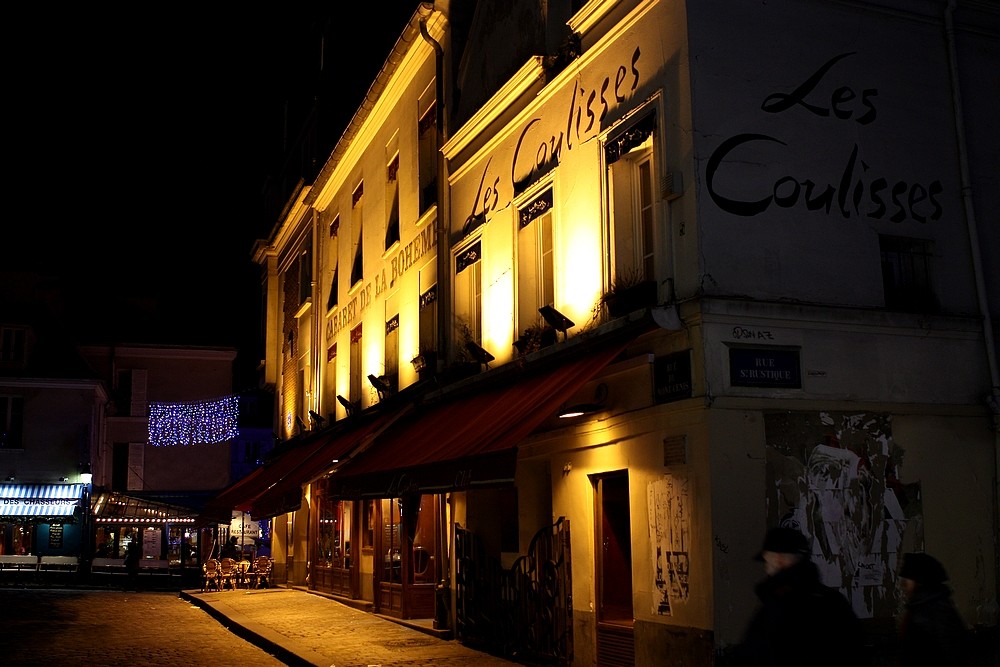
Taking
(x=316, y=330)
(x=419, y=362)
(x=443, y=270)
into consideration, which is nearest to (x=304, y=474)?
(x=419, y=362)

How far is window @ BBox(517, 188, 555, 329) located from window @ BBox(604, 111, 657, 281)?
1.87m

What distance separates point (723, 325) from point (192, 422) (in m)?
33.6

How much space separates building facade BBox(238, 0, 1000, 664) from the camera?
9.67 meters

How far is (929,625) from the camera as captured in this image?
247 inches

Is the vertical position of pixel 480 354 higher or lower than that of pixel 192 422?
lower

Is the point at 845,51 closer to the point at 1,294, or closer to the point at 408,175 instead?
the point at 408,175

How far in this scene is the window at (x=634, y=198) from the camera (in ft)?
35.6

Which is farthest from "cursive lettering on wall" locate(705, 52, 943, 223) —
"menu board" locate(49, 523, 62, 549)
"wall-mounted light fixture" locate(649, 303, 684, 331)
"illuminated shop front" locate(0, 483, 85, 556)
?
"menu board" locate(49, 523, 62, 549)

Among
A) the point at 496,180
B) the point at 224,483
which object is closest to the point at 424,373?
the point at 496,180

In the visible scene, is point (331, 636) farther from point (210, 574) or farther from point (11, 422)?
point (11, 422)

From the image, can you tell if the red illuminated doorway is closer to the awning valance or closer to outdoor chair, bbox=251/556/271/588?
outdoor chair, bbox=251/556/271/588

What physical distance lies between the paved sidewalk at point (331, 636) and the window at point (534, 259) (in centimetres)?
455

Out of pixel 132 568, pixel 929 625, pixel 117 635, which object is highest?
pixel 929 625

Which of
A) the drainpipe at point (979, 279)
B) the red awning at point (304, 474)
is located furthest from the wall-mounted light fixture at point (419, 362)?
the drainpipe at point (979, 279)
